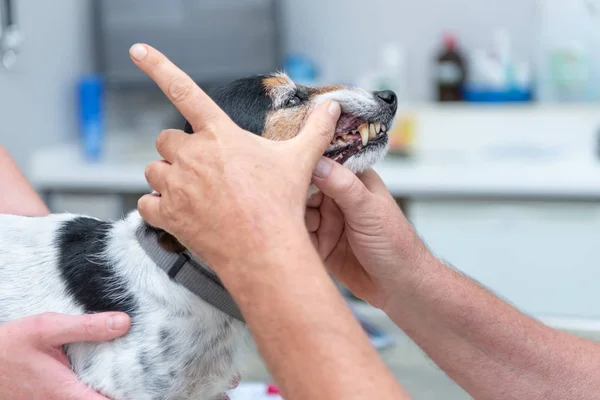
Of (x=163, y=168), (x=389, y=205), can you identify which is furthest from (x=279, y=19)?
(x=163, y=168)

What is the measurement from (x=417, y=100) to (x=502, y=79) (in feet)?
1.22

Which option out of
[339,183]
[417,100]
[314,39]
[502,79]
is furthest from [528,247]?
[339,183]

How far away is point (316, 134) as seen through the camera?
35.5 inches

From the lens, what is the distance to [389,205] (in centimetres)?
113

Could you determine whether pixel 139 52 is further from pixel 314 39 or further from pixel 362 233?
pixel 314 39

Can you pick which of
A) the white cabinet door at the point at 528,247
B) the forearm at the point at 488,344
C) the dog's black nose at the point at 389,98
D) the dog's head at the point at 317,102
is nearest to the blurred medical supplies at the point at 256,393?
the forearm at the point at 488,344

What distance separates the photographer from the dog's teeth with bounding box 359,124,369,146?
1.17 metres

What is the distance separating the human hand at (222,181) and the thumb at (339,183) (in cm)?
10

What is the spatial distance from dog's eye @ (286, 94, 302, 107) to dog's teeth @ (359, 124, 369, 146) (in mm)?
129

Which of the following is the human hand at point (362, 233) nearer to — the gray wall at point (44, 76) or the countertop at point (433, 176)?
the countertop at point (433, 176)

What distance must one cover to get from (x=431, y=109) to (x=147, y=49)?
7.22 feet

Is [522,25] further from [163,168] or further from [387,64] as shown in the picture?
[163,168]

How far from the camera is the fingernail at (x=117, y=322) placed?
3.37 ft

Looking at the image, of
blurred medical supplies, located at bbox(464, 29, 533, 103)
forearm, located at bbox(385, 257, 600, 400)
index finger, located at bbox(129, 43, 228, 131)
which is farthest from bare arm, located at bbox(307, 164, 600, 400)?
blurred medical supplies, located at bbox(464, 29, 533, 103)
